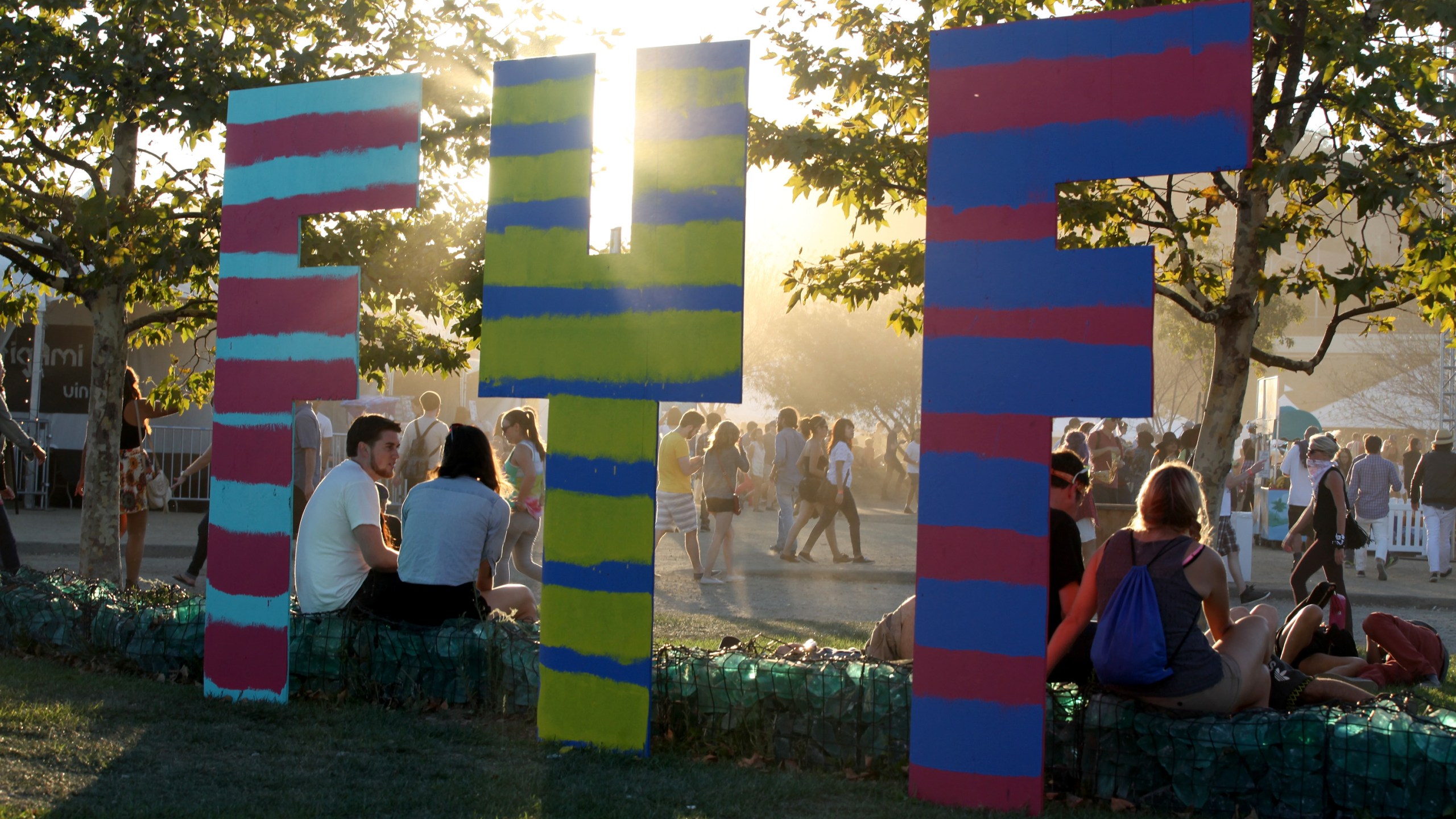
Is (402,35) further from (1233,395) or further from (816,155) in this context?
(1233,395)

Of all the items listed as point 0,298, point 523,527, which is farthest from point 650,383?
point 0,298

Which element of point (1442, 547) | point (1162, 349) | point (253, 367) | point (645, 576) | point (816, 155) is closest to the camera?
point (645, 576)

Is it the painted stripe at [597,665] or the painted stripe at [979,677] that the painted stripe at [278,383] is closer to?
the painted stripe at [597,665]

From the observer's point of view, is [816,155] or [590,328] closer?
[590,328]

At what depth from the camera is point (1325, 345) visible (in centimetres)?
810

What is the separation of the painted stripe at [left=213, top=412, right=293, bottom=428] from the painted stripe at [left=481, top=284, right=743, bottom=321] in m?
1.26

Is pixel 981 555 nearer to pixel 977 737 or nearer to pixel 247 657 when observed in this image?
pixel 977 737

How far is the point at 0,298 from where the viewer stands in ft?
31.2

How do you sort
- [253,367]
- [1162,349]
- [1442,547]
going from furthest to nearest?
1. [1162,349]
2. [1442,547]
3. [253,367]

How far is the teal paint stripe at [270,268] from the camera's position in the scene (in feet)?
19.5

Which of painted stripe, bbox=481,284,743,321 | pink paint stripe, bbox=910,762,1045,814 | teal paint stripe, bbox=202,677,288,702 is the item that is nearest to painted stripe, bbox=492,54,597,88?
painted stripe, bbox=481,284,743,321

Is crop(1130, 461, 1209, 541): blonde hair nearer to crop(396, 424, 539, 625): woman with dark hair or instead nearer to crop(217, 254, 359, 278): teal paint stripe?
crop(396, 424, 539, 625): woman with dark hair

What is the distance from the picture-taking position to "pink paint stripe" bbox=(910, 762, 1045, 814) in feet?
14.9

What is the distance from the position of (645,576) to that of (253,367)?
2.38 meters
